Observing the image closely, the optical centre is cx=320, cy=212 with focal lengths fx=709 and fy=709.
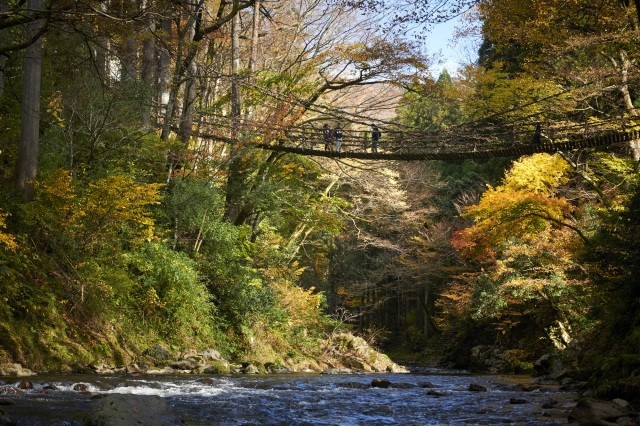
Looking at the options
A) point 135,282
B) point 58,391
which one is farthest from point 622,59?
point 58,391

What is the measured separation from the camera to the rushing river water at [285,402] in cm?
509

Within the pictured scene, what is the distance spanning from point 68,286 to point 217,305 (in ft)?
12.7

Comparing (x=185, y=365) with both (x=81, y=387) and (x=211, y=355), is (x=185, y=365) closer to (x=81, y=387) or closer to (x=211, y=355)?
(x=211, y=355)

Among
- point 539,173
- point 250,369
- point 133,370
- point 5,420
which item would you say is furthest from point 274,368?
point 5,420

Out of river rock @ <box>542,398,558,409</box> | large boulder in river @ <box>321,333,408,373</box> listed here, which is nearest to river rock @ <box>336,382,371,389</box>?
river rock @ <box>542,398,558,409</box>

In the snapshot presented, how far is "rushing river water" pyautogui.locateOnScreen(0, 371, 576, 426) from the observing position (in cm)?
509

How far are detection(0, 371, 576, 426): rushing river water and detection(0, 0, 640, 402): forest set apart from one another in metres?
0.87

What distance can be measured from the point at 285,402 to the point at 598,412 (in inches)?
108

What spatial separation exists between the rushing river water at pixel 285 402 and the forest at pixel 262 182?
2.84 feet

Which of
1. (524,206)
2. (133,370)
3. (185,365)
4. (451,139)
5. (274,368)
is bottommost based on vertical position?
(274,368)

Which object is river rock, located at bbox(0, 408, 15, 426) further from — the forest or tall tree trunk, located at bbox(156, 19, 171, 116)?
tall tree trunk, located at bbox(156, 19, 171, 116)

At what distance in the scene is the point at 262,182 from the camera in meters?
13.3

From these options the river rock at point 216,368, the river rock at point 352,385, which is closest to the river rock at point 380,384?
the river rock at point 352,385

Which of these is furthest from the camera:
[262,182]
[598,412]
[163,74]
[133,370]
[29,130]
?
[262,182]
